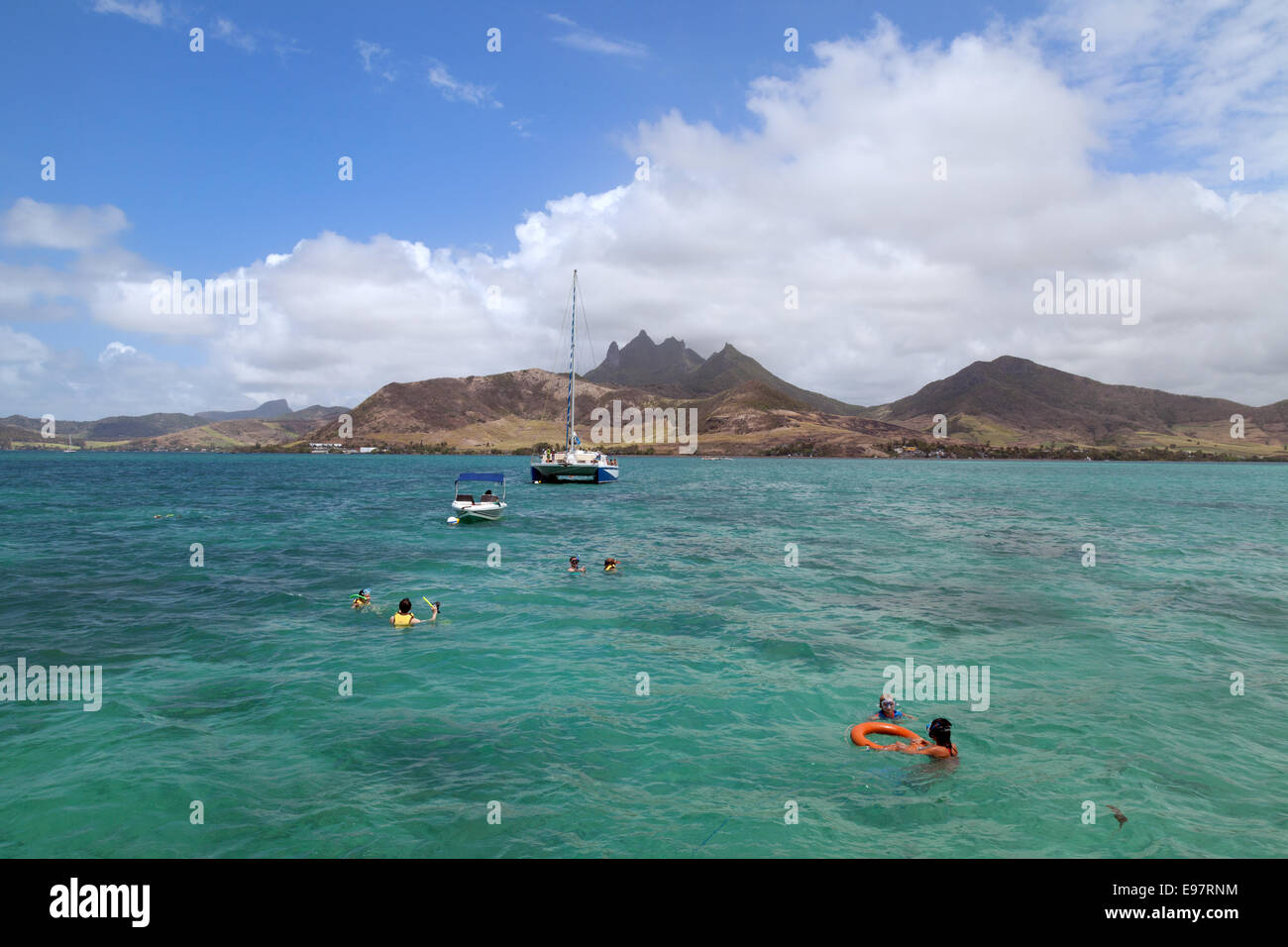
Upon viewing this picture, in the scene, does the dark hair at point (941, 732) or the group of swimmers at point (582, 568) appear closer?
the dark hair at point (941, 732)

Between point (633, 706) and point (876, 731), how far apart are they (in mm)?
6058

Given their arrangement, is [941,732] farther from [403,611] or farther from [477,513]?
[477,513]

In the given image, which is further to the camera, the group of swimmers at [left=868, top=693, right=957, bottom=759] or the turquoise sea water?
the group of swimmers at [left=868, top=693, right=957, bottom=759]

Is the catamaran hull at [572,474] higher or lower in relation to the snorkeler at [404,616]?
higher

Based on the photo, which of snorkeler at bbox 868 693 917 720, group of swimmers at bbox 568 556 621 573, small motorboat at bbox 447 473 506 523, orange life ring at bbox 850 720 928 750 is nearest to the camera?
orange life ring at bbox 850 720 928 750

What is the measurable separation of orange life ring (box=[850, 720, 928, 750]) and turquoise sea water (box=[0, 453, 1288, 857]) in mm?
244

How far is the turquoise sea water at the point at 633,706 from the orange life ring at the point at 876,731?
244mm

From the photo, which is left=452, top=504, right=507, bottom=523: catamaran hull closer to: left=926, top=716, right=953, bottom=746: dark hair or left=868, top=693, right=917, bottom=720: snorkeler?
left=868, top=693, right=917, bottom=720: snorkeler

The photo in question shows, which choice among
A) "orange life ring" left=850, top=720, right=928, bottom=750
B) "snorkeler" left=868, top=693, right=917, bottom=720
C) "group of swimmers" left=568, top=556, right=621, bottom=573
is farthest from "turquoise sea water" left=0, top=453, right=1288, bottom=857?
"snorkeler" left=868, top=693, right=917, bottom=720

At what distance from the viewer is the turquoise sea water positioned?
37.0ft

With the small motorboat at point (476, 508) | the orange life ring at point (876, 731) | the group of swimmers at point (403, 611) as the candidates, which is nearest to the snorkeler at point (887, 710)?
the orange life ring at point (876, 731)

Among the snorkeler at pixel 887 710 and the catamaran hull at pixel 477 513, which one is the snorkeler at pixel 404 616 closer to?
the snorkeler at pixel 887 710

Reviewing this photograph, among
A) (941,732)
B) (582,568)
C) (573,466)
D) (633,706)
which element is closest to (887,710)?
(941,732)

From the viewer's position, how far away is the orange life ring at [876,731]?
47.7 ft
